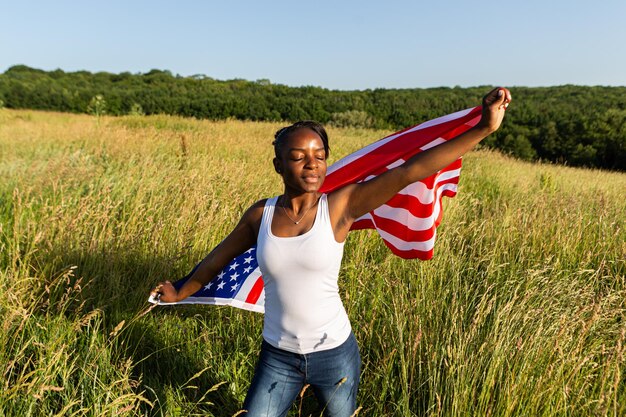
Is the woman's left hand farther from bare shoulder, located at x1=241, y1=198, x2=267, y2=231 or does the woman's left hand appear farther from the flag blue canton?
the flag blue canton

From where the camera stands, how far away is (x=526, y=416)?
1.75 metres

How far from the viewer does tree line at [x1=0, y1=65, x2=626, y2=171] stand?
3075cm

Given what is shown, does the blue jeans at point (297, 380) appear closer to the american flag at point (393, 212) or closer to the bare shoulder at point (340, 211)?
the bare shoulder at point (340, 211)

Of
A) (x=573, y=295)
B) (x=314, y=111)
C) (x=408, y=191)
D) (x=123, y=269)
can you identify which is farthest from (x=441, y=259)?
(x=314, y=111)

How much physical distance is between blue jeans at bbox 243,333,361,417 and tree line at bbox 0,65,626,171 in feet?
73.3

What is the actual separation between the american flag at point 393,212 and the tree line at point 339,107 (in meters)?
21.5

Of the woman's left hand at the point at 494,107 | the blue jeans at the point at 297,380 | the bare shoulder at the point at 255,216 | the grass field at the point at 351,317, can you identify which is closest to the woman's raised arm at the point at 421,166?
the woman's left hand at the point at 494,107

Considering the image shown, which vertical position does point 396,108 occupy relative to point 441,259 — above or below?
above

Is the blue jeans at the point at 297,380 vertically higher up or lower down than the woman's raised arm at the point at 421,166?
lower down

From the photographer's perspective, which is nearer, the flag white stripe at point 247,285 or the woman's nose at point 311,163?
the woman's nose at point 311,163

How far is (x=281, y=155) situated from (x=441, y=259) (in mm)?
2158

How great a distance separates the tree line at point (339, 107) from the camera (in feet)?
101

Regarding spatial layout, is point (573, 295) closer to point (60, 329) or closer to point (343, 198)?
point (343, 198)

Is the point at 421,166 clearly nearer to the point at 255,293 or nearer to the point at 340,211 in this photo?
the point at 340,211
